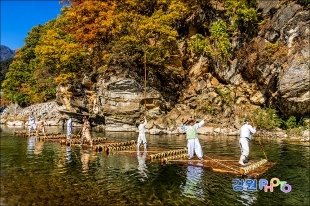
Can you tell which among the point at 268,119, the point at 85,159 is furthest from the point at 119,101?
the point at 85,159

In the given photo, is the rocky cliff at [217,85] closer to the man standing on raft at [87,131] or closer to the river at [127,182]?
the man standing on raft at [87,131]

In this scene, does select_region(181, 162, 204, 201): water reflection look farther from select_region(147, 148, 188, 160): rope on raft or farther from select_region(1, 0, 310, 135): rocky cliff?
select_region(1, 0, 310, 135): rocky cliff

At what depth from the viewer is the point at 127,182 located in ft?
54.4

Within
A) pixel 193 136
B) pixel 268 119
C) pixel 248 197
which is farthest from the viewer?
pixel 268 119

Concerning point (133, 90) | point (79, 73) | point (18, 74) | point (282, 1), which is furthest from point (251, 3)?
point (18, 74)

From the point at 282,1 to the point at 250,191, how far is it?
3844cm

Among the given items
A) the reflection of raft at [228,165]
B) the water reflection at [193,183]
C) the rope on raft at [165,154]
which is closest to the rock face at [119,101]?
the rope on raft at [165,154]

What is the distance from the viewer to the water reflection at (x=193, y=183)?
1459 cm

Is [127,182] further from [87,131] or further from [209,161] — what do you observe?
[87,131]

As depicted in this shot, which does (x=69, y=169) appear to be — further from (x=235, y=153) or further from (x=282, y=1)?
(x=282, y=1)

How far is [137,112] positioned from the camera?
49.1m

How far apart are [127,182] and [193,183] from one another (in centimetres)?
323

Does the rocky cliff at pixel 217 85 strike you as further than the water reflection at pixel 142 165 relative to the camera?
Yes

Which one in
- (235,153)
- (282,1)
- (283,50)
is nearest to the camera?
(235,153)
